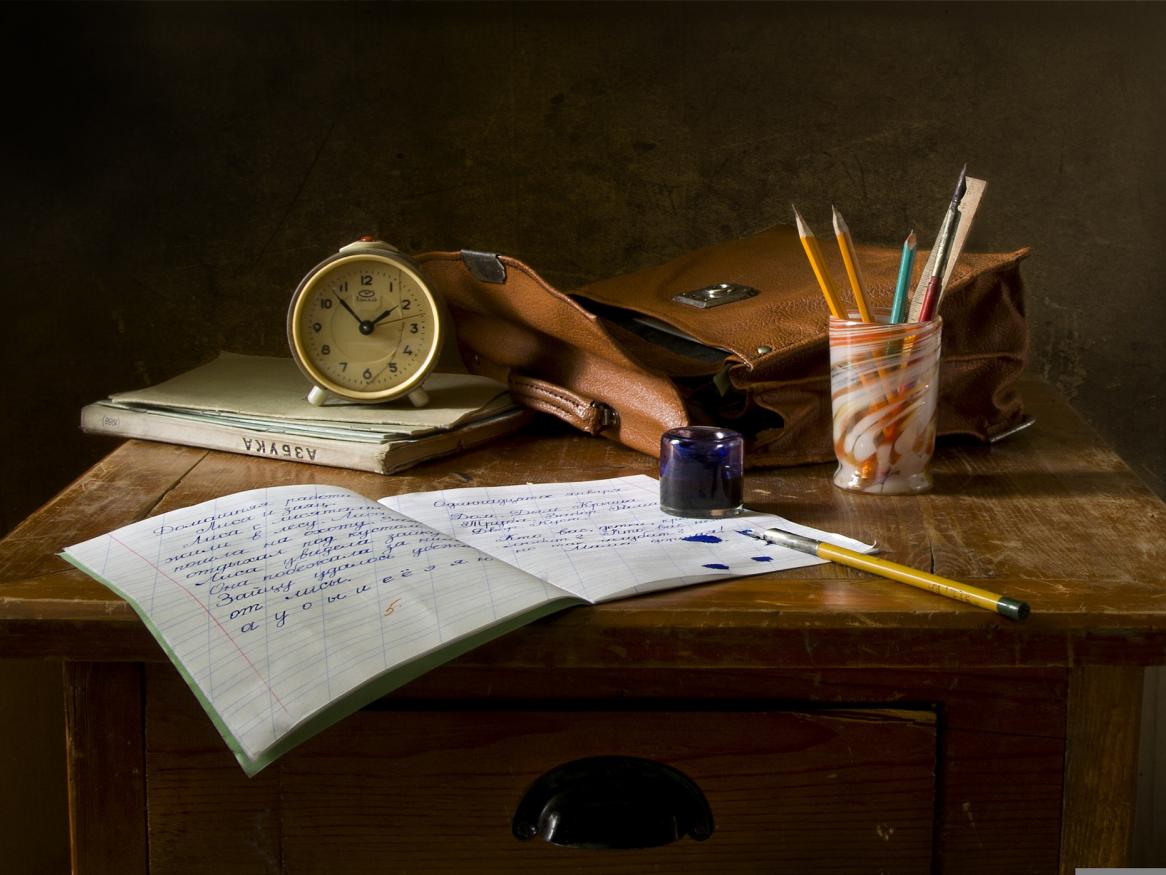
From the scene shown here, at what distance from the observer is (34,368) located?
1.55 meters

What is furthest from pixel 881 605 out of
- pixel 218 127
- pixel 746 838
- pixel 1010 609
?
pixel 218 127

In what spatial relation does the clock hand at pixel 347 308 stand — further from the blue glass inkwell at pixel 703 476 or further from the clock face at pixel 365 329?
the blue glass inkwell at pixel 703 476

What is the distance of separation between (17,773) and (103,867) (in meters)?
0.71

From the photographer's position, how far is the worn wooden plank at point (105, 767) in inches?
30.9

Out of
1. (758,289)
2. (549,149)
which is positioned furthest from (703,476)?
(549,149)

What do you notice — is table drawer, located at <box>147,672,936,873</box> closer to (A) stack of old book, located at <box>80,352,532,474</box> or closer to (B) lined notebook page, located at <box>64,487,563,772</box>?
(B) lined notebook page, located at <box>64,487,563,772</box>

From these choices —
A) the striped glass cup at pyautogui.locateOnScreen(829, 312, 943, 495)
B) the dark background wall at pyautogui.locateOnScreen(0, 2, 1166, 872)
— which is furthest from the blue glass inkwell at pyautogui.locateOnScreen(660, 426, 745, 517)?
the dark background wall at pyautogui.locateOnScreen(0, 2, 1166, 872)

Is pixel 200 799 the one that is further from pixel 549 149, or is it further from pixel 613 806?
pixel 549 149

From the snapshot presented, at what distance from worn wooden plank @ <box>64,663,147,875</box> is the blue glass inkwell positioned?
384mm

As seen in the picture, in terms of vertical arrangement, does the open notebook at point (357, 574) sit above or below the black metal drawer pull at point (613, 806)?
above

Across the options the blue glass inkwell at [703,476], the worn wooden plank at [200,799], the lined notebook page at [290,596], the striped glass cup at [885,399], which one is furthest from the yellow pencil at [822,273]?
the worn wooden plank at [200,799]

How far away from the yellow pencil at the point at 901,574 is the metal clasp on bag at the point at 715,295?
317 mm

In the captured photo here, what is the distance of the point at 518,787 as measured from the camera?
→ 2.60 feet

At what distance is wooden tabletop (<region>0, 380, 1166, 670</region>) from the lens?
73cm
